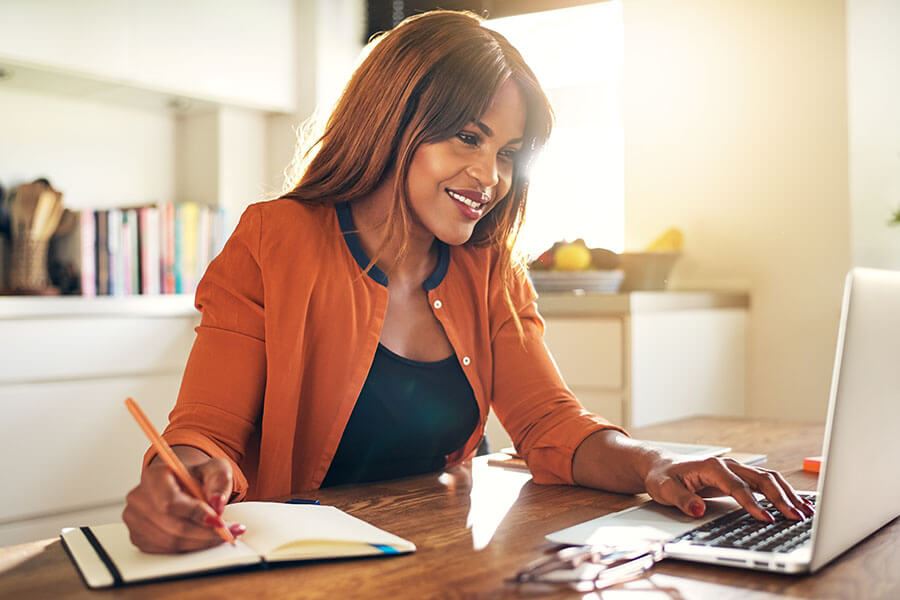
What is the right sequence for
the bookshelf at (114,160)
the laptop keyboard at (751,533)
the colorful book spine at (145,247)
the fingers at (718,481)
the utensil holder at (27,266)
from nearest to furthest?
the laptop keyboard at (751,533), the fingers at (718,481), the bookshelf at (114,160), the utensil holder at (27,266), the colorful book spine at (145,247)

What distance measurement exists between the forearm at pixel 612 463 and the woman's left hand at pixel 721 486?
43 mm

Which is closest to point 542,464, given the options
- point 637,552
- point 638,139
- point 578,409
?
point 578,409

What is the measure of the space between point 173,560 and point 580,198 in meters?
2.91

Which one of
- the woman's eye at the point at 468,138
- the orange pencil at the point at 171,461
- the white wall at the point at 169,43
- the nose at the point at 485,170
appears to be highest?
the white wall at the point at 169,43

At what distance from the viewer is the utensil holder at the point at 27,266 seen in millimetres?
2994

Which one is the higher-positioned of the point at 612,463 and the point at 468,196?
the point at 468,196

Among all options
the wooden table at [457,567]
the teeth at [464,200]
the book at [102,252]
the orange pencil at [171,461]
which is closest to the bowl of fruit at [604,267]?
the book at [102,252]

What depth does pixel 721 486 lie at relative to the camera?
100 cm

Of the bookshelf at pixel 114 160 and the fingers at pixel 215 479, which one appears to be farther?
the bookshelf at pixel 114 160

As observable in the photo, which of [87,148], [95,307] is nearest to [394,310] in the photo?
[95,307]

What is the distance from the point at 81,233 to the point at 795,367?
229 centimetres

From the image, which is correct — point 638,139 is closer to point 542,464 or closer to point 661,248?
point 661,248

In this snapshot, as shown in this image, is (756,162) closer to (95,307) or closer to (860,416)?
(95,307)

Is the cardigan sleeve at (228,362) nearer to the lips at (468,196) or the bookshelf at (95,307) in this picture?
the lips at (468,196)
